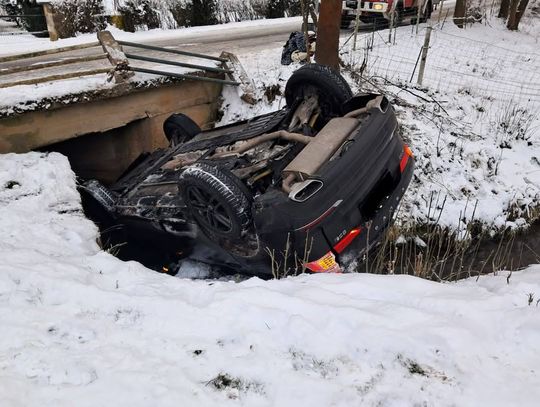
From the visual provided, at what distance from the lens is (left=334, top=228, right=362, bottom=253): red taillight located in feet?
10.1

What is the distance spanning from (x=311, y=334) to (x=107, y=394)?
0.99 metres

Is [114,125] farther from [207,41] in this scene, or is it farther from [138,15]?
[138,15]

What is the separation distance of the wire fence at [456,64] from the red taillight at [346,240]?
216 inches

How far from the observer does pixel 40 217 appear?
12.6ft

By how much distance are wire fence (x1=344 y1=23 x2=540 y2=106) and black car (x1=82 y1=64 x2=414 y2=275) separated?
438 centimetres

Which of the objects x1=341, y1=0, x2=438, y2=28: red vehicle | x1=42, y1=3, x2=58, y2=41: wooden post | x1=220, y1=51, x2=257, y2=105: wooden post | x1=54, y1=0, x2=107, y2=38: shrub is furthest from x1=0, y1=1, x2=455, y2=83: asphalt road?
x1=42, y1=3, x2=58, y2=41: wooden post

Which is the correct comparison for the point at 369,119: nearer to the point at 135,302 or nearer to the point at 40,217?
the point at 135,302

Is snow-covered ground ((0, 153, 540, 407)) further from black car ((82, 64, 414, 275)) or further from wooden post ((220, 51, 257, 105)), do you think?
wooden post ((220, 51, 257, 105))

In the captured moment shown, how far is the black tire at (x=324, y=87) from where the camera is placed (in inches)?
165

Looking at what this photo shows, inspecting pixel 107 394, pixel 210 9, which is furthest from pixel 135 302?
pixel 210 9

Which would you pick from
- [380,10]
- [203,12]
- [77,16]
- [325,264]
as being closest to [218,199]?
[325,264]

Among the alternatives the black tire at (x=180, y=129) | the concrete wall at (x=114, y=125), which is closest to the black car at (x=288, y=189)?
the black tire at (x=180, y=129)

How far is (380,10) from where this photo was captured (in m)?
12.2

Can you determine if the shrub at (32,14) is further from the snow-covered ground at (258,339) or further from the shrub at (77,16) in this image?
the snow-covered ground at (258,339)
